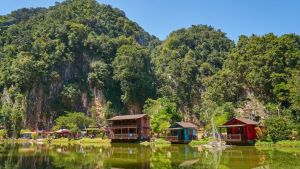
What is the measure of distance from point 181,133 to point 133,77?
31280mm

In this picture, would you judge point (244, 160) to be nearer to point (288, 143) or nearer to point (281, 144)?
point (288, 143)

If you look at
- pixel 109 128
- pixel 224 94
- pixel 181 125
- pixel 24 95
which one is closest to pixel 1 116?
pixel 24 95

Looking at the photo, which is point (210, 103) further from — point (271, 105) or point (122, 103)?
point (122, 103)

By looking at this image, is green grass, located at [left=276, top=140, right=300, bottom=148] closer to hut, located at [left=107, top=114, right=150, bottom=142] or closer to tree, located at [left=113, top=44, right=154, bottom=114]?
hut, located at [left=107, top=114, right=150, bottom=142]

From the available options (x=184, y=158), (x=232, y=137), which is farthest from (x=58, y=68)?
(x=184, y=158)

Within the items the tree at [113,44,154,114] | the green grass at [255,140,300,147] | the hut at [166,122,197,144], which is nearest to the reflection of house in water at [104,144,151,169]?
the green grass at [255,140,300,147]

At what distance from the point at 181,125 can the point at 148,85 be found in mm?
31733

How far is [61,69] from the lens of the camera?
3479 inches

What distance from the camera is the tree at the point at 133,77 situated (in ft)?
271

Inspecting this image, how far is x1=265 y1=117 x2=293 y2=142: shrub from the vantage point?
4341cm

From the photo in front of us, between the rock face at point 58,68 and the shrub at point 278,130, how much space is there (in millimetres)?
47149

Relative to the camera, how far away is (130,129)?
6394cm

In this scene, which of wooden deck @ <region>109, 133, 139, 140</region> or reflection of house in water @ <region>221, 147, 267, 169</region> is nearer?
reflection of house in water @ <region>221, 147, 267, 169</region>

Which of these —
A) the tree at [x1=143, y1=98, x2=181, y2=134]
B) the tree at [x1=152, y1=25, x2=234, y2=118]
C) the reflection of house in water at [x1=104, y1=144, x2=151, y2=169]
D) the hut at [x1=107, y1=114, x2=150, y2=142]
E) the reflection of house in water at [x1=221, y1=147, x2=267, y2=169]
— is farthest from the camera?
the tree at [x1=152, y1=25, x2=234, y2=118]
